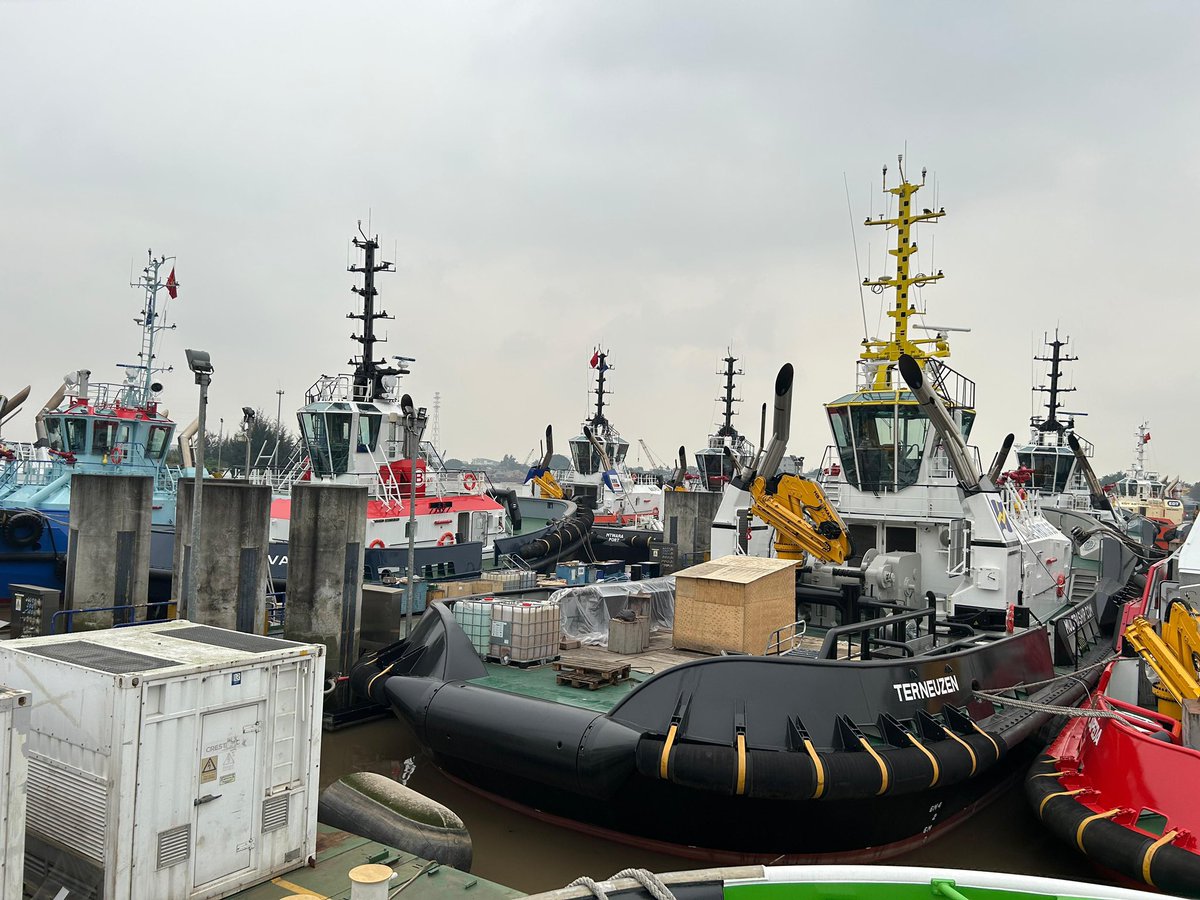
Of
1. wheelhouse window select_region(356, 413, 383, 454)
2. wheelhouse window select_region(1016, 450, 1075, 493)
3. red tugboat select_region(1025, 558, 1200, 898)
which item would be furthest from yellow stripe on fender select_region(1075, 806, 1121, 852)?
wheelhouse window select_region(1016, 450, 1075, 493)

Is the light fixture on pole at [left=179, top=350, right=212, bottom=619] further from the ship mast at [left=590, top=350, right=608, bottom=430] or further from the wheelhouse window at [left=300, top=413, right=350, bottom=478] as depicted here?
the ship mast at [left=590, top=350, right=608, bottom=430]

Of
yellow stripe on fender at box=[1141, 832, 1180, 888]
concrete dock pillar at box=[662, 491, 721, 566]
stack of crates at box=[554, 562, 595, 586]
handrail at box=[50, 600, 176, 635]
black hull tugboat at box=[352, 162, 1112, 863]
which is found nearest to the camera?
yellow stripe on fender at box=[1141, 832, 1180, 888]

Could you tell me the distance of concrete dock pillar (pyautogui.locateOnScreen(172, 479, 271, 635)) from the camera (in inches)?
470

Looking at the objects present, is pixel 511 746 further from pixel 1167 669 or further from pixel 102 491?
pixel 102 491

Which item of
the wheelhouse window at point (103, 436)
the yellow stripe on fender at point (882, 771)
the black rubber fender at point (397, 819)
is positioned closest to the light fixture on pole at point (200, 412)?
the black rubber fender at point (397, 819)

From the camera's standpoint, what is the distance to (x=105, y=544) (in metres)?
13.0

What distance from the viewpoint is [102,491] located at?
13.0 m

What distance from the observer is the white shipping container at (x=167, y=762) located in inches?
204

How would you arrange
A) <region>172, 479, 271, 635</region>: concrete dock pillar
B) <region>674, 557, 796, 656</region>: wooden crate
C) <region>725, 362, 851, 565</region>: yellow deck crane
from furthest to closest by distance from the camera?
<region>725, 362, 851, 565</region>: yellow deck crane → <region>172, 479, 271, 635</region>: concrete dock pillar → <region>674, 557, 796, 656</region>: wooden crate

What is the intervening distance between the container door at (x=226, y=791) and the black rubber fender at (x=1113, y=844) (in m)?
7.17

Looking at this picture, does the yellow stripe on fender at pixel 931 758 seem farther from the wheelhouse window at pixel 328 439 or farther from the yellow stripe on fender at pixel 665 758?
the wheelhouse window at pixel 328 439

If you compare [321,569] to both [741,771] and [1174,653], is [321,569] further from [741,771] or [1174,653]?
[1174,653]

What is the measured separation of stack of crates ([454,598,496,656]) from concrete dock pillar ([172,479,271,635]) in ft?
11.2

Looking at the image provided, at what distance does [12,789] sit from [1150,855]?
8.43m
